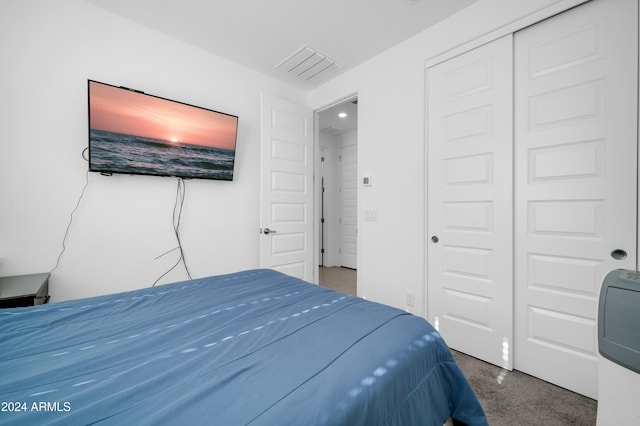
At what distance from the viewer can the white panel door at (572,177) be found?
1.55 m

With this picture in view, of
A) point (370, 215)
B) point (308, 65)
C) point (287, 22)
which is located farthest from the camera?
point (308, 65)

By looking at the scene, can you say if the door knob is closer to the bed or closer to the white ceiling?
the bed

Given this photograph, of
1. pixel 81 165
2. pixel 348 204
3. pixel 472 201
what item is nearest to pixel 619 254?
pixel 472 201

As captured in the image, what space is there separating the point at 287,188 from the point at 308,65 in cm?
149

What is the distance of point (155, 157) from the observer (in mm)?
2383

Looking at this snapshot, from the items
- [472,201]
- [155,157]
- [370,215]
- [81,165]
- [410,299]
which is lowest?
[410,299]

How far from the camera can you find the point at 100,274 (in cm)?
218

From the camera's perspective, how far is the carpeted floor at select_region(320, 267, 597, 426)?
1473 millimetres

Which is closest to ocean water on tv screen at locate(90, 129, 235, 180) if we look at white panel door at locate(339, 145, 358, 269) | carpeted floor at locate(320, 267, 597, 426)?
carpeted floor at locate(320, 267, 597, 426)

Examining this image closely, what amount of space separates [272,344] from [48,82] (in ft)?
8.75

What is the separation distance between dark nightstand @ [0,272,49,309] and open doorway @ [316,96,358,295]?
13.6ft

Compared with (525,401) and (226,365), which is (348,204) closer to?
(525,401)

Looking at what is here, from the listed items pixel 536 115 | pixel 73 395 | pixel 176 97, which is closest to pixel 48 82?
pixel 176 97

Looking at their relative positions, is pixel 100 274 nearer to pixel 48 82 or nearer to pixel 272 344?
pixel 48 82
